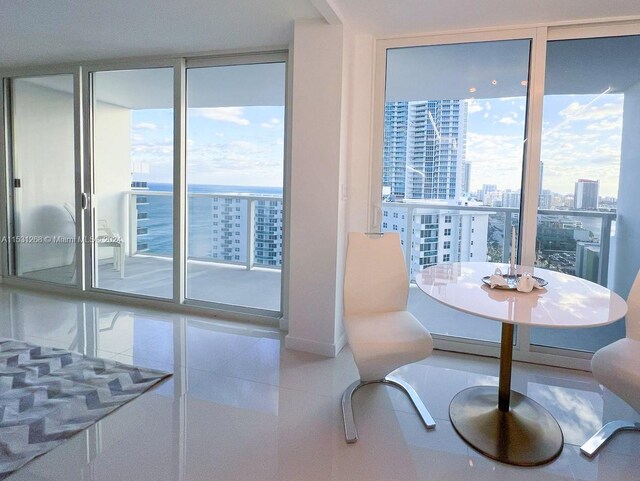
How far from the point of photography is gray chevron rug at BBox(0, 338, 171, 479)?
6.37 feet

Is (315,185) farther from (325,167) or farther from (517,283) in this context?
(517,283)

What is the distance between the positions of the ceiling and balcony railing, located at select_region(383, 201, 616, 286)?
129cm

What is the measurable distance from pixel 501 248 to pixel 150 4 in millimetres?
2995

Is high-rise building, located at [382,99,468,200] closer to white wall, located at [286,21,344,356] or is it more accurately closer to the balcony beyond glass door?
white wall, located at [286,21,344,356]

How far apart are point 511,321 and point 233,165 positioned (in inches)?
120

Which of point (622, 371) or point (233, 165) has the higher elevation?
point (233, 165)

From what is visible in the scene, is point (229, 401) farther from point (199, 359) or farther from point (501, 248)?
point (501, 248)

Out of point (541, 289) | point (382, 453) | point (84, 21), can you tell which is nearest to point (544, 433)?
point (541, 289)

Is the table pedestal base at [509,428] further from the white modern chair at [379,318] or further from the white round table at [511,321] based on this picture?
the white modern chair at [379,318]

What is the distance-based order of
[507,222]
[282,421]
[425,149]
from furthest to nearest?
[425,149] → [507,222] → [282,421]

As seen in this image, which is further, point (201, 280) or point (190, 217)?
point (201, 280)

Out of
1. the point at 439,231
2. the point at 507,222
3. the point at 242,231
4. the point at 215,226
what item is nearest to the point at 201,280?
the point at 215,226

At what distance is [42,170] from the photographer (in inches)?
181

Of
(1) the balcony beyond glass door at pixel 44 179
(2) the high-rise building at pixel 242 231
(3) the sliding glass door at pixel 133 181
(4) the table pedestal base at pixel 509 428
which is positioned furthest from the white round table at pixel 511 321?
(1) the balcony beyond glass door at pixel 44 179
